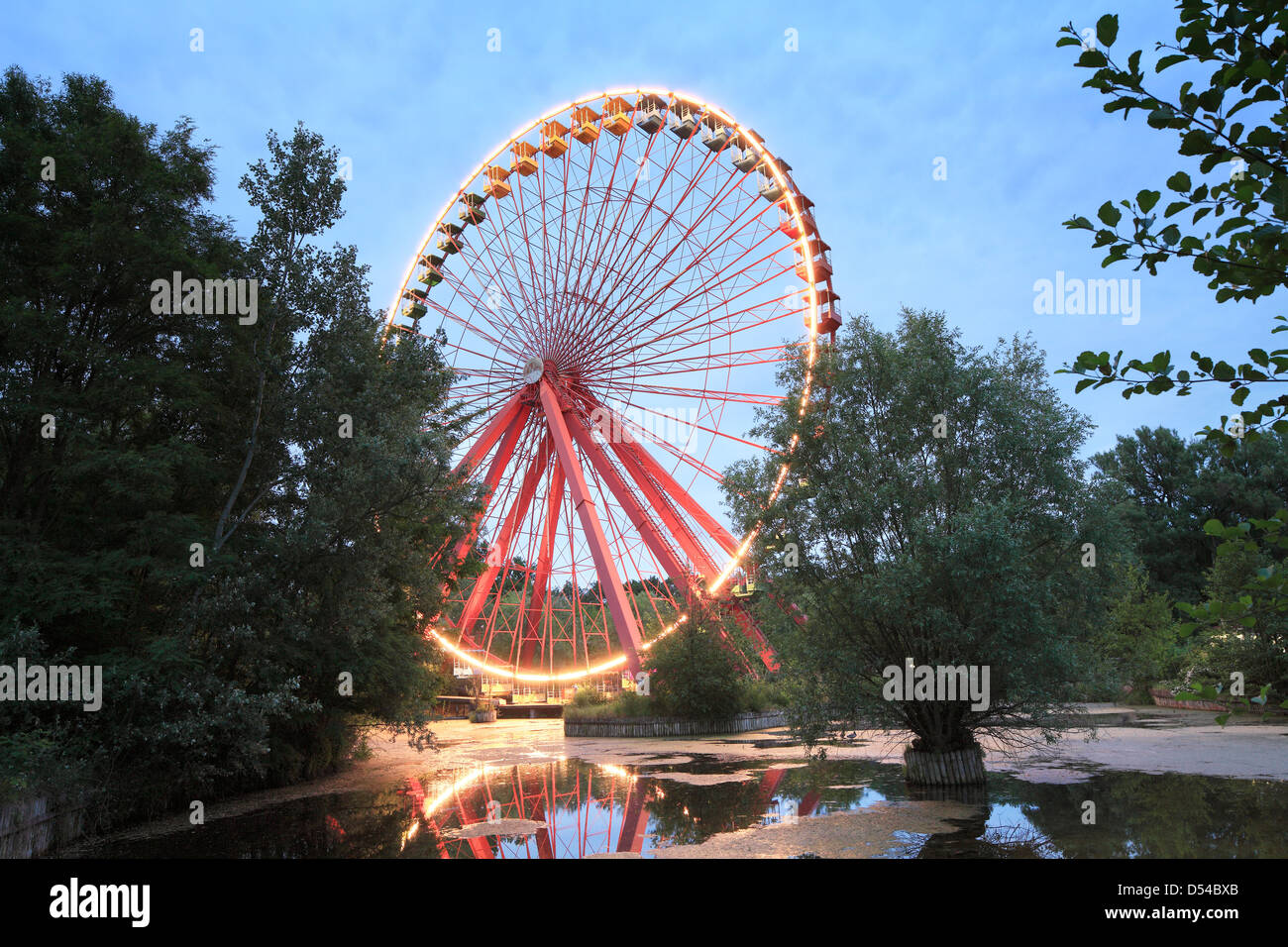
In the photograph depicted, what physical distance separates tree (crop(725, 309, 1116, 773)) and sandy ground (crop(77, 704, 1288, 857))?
5.75 feet

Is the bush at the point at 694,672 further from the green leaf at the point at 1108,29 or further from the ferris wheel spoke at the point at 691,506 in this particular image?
the green leaf at the point at 1108,29

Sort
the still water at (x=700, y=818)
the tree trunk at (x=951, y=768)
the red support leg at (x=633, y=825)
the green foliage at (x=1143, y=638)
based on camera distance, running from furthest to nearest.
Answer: the green foliage at (x=1143, y=638) → the tree trunk at (x=951, y=768) → the red support leg at (x=633, y=825) → the still water at (x=700, y=818)

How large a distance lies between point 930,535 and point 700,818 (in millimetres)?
4591

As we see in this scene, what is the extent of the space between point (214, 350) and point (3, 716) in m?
6.37

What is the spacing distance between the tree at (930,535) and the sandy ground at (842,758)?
69.0 inches

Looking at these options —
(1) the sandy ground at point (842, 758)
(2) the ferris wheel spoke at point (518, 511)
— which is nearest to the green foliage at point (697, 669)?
(1) the sandy ground at point (842, 758)

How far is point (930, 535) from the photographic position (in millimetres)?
10930

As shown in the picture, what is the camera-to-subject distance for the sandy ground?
9062 millimetres

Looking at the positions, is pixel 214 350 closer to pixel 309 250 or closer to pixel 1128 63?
pixel 309 250

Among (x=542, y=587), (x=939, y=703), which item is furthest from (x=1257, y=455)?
(x=939, y=703)

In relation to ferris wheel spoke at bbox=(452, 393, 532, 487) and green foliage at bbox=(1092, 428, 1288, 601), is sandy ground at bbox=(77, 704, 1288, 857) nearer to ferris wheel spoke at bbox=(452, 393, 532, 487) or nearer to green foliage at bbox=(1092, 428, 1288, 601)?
ferris wheel spoke at bbox=(452, 393, 532, 487)

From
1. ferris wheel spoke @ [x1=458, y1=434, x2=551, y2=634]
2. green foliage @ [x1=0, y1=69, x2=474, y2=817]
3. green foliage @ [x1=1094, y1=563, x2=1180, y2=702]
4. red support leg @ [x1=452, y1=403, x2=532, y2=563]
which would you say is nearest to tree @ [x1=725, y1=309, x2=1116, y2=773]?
green foliage @ [x1=0, y1=69, x2=474, y2=817]

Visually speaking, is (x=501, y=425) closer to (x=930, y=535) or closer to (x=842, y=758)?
(x=842, y=758)

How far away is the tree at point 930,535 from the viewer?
10.6 metres
